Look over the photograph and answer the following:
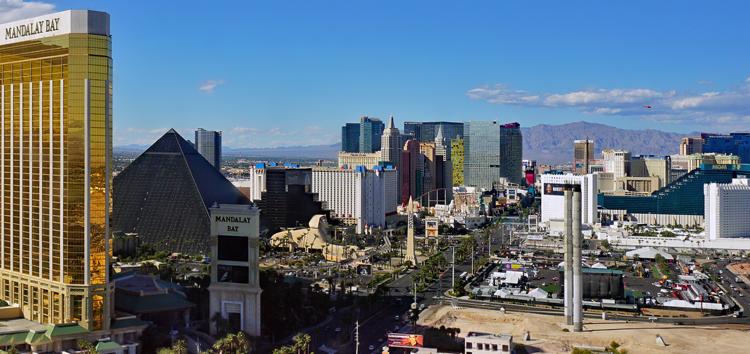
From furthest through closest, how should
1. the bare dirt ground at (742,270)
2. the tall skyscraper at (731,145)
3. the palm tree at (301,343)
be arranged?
the tall skyscraper at (731,145) → the bare dirt ground at (742,270) → the palm tree at (301,343)

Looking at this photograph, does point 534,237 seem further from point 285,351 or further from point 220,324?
point 285,351

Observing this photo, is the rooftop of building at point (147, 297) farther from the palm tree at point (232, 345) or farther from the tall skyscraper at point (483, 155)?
the tall skyscraper at point (483, 155)

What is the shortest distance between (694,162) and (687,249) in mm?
65443

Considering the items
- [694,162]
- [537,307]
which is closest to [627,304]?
[537,307]

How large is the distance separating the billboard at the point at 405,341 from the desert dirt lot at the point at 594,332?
5672mm

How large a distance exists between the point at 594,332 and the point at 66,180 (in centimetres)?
2921

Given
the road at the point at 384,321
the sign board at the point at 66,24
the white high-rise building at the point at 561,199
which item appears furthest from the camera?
the white high-rise building at the point at 561,199

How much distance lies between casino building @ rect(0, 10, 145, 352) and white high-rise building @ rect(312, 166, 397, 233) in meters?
69.0

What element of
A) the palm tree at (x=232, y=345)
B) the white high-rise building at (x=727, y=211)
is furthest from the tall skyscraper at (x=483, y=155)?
the palm tree at (x=232, y=345)

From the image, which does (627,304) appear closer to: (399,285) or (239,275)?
(399,285)

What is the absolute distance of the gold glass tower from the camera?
122 feet

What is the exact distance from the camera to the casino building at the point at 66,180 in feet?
122

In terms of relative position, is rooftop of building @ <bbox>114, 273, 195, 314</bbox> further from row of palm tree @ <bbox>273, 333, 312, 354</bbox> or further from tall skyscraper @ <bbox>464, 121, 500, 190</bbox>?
tall skyscraper @ <bbox>464, 121, 500, 190</bbox>

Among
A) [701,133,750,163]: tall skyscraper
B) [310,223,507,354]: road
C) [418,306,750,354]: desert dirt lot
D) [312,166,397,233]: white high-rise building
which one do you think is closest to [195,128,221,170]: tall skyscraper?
[312,166,397,233]: white high-rise building
